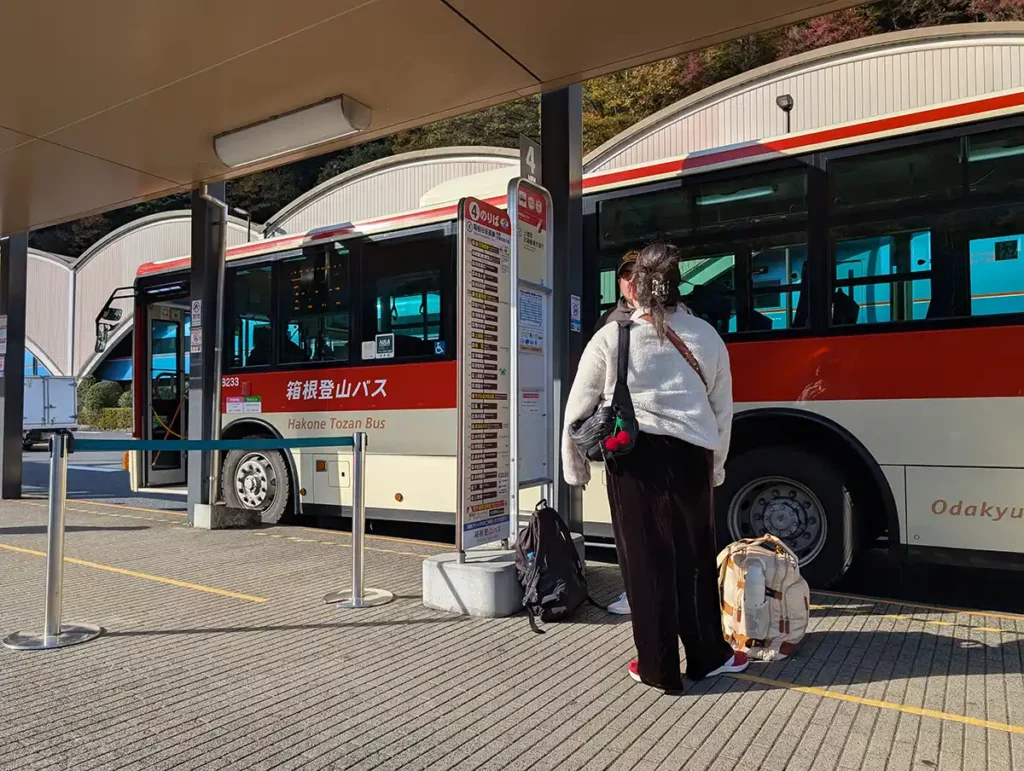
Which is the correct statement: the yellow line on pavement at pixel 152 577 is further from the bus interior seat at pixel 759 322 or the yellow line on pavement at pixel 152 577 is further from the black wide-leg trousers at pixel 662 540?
the bus interior seat at pixel 759 322

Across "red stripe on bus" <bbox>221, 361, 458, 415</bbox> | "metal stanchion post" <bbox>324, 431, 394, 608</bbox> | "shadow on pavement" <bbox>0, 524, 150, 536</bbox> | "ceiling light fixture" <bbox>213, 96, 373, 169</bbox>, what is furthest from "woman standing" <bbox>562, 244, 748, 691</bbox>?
"shadow on pavement" <bbox>0, 524, 150, 536</bbox>

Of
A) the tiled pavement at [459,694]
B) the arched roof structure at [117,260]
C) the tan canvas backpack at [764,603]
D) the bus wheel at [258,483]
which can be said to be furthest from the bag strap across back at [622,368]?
the arched roof structure at [117,260]

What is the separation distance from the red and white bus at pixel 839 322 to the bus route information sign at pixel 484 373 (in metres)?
1.40

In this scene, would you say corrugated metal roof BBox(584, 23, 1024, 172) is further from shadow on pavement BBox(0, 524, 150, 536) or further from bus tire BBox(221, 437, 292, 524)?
shadow on pavement BBox(0, 524, 150, 536)

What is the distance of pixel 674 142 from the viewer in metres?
19.8

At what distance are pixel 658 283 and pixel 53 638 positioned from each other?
387 cm

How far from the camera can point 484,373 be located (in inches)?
211

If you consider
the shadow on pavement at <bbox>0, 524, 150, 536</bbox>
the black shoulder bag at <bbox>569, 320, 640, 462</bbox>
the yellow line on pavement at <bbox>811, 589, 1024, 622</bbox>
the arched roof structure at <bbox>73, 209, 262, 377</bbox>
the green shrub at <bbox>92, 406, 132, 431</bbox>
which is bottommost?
the shadow on pavement at <bbox>0, 524, 150, 536</bbox>

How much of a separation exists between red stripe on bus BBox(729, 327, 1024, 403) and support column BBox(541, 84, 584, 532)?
128cm

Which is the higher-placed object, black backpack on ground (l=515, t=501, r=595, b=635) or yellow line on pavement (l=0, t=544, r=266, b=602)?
black backpack on ground (l=515, t=501, r=595, b=635)

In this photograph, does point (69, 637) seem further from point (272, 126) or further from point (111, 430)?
point (111, 430)

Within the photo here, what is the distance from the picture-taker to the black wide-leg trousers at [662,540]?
146 inches

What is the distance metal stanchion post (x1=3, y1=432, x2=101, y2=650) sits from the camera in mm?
4430

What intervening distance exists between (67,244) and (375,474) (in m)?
60.7
